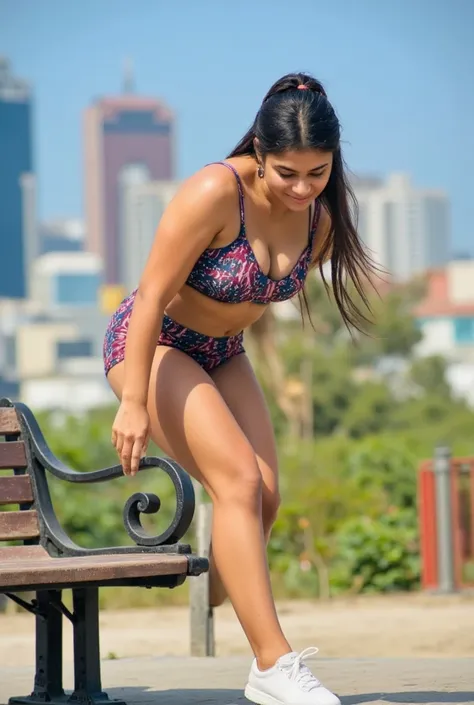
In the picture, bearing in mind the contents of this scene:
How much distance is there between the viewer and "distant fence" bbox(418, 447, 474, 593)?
917 cm

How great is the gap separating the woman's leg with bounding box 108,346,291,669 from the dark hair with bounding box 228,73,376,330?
45cm

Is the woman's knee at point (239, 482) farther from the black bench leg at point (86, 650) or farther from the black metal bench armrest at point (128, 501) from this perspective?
the black bench leg at point (86, 650)

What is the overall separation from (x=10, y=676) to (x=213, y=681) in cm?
63

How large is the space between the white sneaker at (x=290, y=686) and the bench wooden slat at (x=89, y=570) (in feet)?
0.99

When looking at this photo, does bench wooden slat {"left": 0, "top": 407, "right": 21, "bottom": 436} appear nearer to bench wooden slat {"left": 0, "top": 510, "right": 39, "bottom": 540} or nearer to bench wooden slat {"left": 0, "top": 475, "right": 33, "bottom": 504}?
bench wooden slat {"left": 0, "top": 475, "right": 33, "bottom": 504}

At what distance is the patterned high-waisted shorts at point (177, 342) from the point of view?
3.66 metres

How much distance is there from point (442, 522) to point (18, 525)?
5742 mm

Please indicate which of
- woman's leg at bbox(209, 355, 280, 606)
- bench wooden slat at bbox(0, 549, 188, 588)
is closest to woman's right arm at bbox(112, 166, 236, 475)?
bench wooden slat at bbox(0, 549, 188, 588)

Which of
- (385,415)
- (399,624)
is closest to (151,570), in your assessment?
(399,624)

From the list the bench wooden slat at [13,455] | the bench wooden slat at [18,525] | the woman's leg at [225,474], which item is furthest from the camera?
the bench wooden slat at [13,455]

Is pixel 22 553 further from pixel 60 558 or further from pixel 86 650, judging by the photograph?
pixel 86 650

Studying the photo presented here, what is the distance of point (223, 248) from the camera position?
3.49 m

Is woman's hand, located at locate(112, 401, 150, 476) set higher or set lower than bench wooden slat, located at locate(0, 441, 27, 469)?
higher

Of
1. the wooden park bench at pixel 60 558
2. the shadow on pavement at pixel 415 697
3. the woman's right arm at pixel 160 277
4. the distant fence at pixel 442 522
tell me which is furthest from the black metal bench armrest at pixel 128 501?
the distant fence at pixel 442 522
